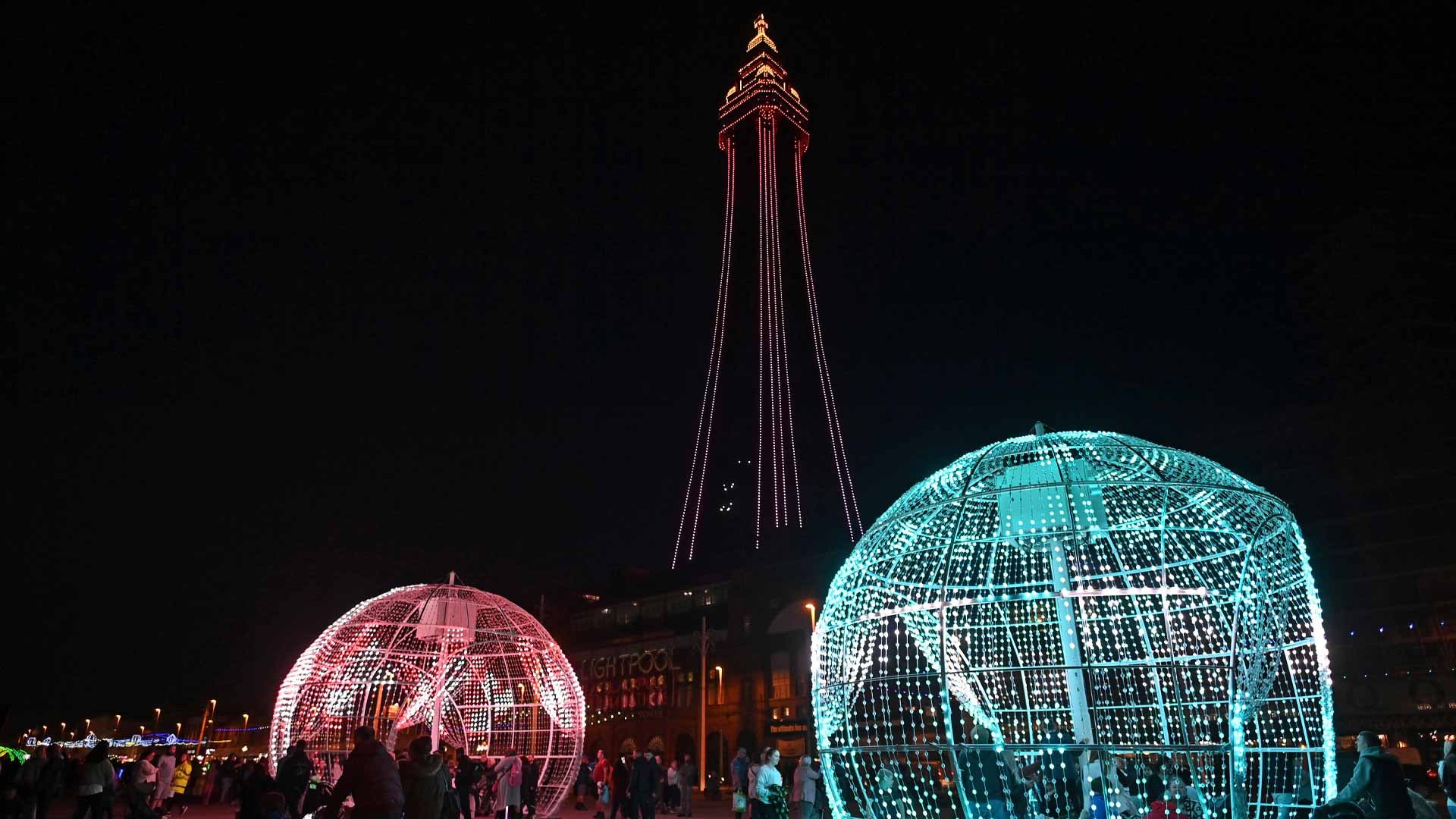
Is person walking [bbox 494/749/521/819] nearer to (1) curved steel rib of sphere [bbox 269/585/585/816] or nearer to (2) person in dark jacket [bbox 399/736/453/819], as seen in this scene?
(1) curved steel rib of sphere [bbox 269/585/585/816]

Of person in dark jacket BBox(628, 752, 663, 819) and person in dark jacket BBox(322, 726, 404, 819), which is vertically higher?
person in dark jacket BBox(322, 726, 404, 819)

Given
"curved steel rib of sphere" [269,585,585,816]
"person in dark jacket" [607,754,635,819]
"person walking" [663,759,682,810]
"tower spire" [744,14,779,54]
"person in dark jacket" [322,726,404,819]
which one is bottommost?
"person walking" [663,759,682,810]

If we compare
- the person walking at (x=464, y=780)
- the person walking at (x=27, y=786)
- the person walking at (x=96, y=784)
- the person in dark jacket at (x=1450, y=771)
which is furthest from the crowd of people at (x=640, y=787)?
the person in dark jacket at (x=1450, y=771)

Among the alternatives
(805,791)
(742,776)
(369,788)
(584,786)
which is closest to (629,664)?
(584,786)

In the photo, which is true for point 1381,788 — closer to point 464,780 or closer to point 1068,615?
point 1068,615

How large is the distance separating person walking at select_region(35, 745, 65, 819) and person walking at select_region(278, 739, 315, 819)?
4407 millimetres

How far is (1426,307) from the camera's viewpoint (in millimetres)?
25922

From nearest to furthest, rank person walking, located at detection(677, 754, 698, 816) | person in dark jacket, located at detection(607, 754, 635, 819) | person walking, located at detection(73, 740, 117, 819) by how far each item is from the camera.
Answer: person walking, located at detection(73, 740, 117, 819) → person in dark jacket, located at detection(607, 754, 635, 819) → person walking, located at detection(677, 754, 698, 816)

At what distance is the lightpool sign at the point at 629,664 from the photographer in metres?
40.2

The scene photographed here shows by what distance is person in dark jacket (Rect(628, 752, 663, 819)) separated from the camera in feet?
42.2

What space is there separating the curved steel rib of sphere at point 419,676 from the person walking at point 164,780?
3338 mm

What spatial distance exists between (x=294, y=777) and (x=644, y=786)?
217 inches

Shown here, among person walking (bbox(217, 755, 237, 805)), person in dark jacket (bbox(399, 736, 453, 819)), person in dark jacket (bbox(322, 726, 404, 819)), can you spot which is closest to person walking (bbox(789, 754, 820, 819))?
person in dark jacket (bbox(399, 736, 453, 819))

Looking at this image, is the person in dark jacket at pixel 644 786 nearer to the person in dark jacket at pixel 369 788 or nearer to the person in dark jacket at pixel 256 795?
the person in dark jacket at pixel 256 795
